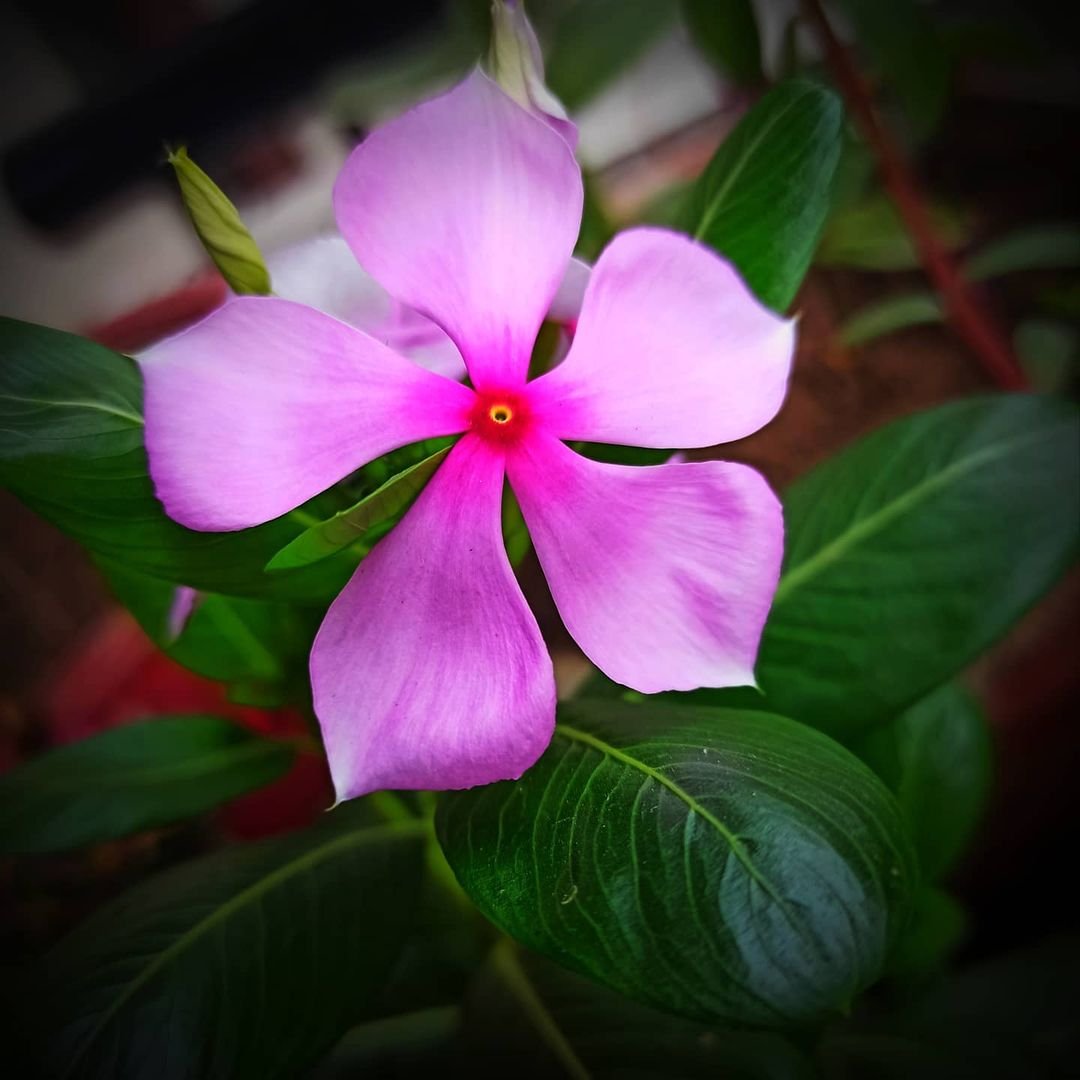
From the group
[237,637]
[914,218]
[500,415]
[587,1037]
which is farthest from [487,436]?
[914,218]

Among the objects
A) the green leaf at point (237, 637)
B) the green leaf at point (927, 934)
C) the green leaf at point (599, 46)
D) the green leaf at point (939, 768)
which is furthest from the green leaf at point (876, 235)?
the green leaf at point (237, 637)

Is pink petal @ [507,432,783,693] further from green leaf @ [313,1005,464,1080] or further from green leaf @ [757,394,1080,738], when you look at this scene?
green leaf @ [313,1005,464,1080]

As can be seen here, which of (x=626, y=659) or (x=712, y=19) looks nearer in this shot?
(x=626, y=659)

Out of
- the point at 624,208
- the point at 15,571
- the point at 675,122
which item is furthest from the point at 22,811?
the point at 675,122

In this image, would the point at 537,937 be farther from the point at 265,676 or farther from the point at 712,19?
the point at 712,19

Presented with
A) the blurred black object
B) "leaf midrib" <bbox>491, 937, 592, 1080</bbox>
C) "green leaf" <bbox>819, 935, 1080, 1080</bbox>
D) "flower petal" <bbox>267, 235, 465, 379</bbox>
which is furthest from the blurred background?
"leaf midrib" <bbox>491, 937, 592, 1080</bbox>

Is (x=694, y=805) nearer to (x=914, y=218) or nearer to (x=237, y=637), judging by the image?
(x=237, y=637)
